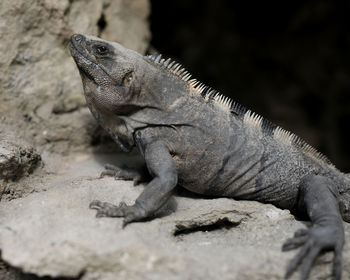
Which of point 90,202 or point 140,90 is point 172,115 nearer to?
point 140,90

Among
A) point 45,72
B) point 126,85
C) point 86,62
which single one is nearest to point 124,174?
point 126,85

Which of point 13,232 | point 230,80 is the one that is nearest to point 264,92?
point 230,80

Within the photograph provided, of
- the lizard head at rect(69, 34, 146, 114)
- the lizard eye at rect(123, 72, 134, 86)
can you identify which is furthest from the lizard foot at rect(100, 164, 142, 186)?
the lizard eye at rect(123, 72, 134, 86)

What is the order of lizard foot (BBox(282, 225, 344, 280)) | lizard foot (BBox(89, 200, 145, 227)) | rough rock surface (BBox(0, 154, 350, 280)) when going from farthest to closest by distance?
1. lizard foot (BBox(89, 200, 145, 227))
2. lizard foot (BBox(282, 225, 344, 280))
3. rough rock surface (BBox(0, 154, 350, 280))

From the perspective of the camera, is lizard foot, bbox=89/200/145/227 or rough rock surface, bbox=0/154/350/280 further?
lizard foot, bbox=89/200/145/227

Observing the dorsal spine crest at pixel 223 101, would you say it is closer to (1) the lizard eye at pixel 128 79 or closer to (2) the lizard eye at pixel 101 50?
(1) the lizard eye at pixel 128 79

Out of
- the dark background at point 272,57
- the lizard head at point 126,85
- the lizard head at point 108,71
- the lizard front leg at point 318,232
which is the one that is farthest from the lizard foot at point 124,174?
the dark background at point 272,57

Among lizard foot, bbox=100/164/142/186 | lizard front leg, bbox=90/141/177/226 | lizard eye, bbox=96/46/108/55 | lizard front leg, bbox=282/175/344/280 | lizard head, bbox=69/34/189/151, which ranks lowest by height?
lizard foot, bbox=100/164/142/186

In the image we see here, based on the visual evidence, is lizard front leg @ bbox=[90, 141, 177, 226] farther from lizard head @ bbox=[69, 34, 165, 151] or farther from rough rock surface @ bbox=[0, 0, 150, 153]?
rough rock surface @ bbox=[0, 0, 150, 153]
